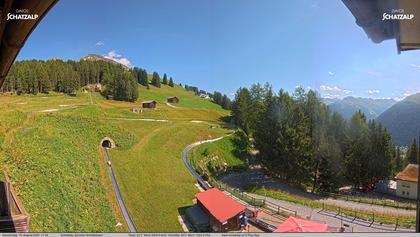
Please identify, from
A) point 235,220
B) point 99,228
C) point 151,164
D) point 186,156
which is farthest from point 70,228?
point 235,220

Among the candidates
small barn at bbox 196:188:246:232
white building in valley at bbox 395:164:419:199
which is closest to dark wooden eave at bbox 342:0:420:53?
small barn at bbox 196:188:246:232

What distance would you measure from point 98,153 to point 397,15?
2929 millimetres

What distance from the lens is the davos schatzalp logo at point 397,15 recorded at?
1.40 metres

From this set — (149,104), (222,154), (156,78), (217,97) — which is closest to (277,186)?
(222,154)

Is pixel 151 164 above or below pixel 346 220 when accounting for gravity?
above

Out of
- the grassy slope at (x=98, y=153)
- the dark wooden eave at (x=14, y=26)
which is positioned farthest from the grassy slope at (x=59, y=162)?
the dark wooden eave at (x=14, y=26)

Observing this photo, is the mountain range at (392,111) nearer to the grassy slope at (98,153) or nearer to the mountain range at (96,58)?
the grassy slope at (98,153)

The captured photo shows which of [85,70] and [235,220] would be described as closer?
[235,220]

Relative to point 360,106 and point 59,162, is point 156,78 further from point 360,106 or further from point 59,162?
point 360,106

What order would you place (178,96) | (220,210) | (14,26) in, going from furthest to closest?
(178,96) < (220,210) < (14,26)

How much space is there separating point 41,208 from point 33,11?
250 centimetres

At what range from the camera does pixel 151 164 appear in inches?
142

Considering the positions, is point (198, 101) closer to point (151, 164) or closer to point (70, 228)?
point (151, 164)

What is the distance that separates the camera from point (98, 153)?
11.7ft
